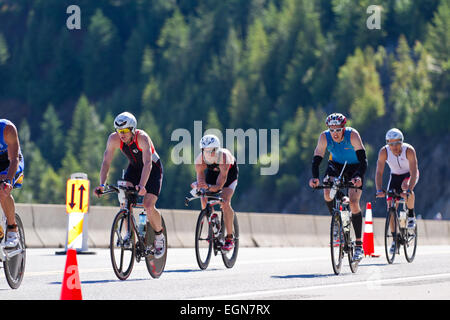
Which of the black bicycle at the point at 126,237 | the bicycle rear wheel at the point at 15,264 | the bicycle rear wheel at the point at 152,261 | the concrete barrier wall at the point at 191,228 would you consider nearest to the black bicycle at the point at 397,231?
the bicycle rear wheel at the point at 152,261

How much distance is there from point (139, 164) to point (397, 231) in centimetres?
533

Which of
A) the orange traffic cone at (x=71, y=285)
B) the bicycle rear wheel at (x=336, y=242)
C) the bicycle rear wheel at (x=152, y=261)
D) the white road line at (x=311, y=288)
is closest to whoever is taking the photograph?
the orange traffic cone at (x=71, y=285)

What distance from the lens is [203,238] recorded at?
43.7 feet

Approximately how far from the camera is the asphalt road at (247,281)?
956 cm

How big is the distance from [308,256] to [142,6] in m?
161

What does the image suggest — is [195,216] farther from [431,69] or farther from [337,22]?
[337,22]

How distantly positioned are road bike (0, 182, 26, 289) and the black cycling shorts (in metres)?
1.83

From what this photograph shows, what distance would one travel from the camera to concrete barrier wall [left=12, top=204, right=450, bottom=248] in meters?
18.6

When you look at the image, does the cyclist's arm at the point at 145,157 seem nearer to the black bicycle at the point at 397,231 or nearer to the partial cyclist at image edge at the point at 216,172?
the partial cyclist at image edge at the point at 216,172

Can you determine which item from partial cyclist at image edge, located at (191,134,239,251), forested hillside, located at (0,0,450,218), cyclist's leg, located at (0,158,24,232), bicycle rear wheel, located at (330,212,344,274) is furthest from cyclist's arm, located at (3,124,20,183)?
forested hillside, located at (0,0,450,218)

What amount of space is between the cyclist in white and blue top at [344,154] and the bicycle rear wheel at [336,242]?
1.03 feet

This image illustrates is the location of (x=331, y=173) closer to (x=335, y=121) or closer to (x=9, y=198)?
(x=335, y=121)

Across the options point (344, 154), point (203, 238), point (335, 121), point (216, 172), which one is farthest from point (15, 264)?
point (344, 154)

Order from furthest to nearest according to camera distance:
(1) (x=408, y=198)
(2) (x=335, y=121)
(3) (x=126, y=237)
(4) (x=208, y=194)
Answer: (1) (x=408, y=198), (4) (x=208, y=194), (2) (x=335, y=121), (3) (x=126, y=237)
